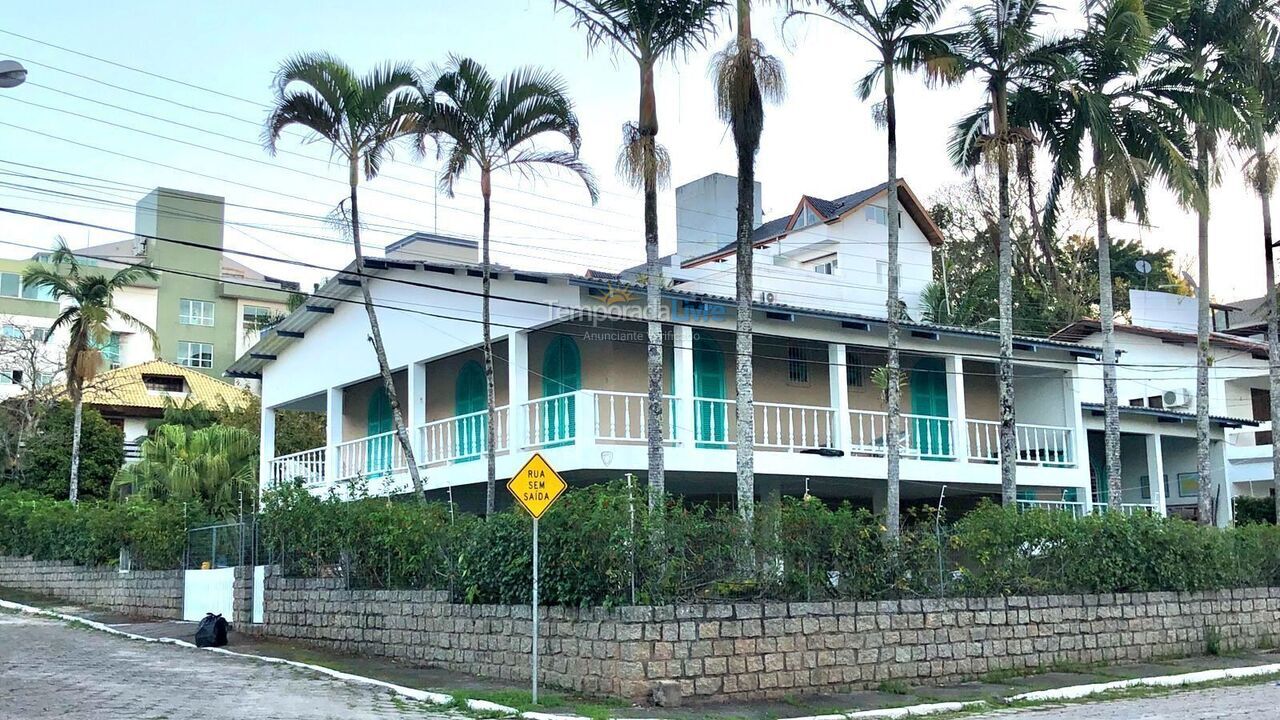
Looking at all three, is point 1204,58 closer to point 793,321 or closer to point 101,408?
point 793,321

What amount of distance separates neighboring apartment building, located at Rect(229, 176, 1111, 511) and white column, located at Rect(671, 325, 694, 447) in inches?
1.4

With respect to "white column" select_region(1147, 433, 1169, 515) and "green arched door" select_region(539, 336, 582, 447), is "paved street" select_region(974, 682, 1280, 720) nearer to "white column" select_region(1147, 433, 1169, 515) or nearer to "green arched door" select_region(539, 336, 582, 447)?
"green arched door" select_region(539, 336, 582, 447)

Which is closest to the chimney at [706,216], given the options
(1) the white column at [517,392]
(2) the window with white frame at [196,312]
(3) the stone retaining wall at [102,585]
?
(1) the white column at [517,392]

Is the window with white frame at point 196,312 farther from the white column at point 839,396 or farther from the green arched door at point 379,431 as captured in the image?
the white column at point 839,396

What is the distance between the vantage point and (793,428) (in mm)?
22562

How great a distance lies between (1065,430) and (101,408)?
34.8m

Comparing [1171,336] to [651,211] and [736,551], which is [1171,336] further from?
[736,551]

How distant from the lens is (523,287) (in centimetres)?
2052

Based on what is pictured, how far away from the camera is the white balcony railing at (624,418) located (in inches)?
745

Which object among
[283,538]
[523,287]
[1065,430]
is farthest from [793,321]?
[283,538]

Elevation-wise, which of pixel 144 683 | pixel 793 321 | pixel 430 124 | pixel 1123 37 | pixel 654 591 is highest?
pixel 1123 37

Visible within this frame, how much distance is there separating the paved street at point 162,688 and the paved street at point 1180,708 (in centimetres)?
619

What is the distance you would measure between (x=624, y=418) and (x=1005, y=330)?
21.8 feet

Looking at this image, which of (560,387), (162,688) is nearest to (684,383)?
(560,387)
